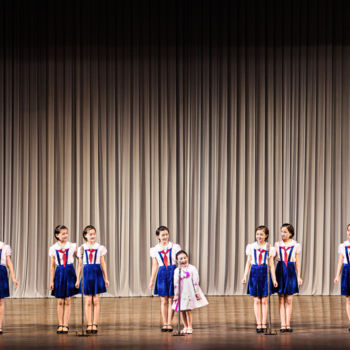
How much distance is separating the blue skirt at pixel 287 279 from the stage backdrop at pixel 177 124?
14.3 ft

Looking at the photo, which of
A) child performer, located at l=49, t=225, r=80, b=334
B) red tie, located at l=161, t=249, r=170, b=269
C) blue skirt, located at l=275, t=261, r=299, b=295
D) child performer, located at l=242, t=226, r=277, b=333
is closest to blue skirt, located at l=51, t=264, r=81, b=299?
child performer, located at l=49, t=225, r=80, b=334

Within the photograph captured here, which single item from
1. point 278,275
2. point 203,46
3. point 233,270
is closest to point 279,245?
point 278,275

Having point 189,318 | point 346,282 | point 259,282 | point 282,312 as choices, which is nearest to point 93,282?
point 189,318

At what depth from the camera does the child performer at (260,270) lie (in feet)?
25.7

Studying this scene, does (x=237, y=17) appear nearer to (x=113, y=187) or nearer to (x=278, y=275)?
(x=113, y=187)

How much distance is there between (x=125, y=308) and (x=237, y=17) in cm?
575

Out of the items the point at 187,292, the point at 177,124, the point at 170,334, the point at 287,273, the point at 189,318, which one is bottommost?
the point at 170,334

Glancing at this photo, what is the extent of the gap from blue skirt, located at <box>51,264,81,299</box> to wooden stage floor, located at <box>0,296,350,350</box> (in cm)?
48

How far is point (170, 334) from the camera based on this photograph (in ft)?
25.3

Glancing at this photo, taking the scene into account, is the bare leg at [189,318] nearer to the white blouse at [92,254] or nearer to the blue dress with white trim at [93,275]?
the blue dress with white trim at [93,275]

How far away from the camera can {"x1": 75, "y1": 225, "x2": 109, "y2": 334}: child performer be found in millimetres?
7938

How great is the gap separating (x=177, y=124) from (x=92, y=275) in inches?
201

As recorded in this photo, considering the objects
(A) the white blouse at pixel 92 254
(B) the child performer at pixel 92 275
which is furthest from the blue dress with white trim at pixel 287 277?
(A) the white blouse at pixel 92 254

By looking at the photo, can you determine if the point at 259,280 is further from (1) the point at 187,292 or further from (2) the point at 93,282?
(2) the point at 93,282
